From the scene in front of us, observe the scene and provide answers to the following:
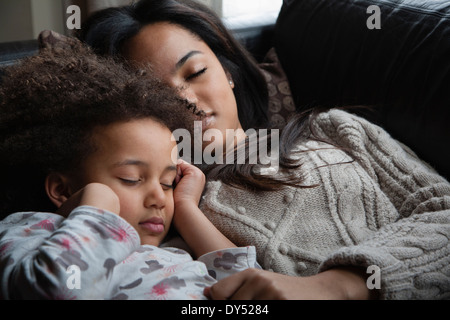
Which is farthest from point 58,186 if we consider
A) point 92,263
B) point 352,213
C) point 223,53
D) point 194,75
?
point 223,53

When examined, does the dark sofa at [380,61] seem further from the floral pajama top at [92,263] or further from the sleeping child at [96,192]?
the floral pajama top at [92,263]

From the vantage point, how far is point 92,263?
83 centimetres

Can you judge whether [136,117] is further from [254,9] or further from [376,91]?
[254,9]

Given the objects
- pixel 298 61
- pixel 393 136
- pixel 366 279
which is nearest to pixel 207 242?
pixel 366 279

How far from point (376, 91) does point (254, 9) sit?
1455 mm

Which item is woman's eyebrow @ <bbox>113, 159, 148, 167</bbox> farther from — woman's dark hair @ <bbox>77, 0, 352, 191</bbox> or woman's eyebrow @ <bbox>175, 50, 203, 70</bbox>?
woman's eyebrow @ <bbox>175, 50, 203, 70</bbox>

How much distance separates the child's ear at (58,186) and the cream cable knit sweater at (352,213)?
34 cm

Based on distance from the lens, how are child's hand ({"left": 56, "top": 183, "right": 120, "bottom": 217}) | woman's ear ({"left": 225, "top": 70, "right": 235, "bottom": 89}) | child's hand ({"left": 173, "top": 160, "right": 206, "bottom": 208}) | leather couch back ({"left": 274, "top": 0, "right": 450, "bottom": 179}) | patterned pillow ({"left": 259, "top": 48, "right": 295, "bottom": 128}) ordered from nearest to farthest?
1. child's hand ({"left": 56, "top": 183, "right": 120, "bottom": 217})
2. child's hand ({"left": 173, "top": 160, "right": 206, "bottom": 208})
3. leather couch back ({"left": 274, "top": 0, "right": 450, "bottom": 179})
4. woman's ear ({"left": 225, "top": 70, "right": 235, "bottom": 89})
5. patterned pillow ({"left": 259, "top": 48, "right": 295, "bottom": 128})

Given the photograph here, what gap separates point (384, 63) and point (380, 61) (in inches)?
0.7

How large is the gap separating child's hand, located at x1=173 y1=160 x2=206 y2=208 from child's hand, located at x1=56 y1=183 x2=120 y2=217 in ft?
0.83

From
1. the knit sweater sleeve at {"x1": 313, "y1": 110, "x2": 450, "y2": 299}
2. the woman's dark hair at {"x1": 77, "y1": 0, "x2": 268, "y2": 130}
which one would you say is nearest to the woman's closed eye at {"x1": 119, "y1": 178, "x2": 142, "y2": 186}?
the knit sweater sleeve at {"x1": 313, "y1": 110, "x2": 450, "y2": 299}

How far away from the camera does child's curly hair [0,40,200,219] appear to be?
108 centimetres

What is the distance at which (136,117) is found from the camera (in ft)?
3.62
